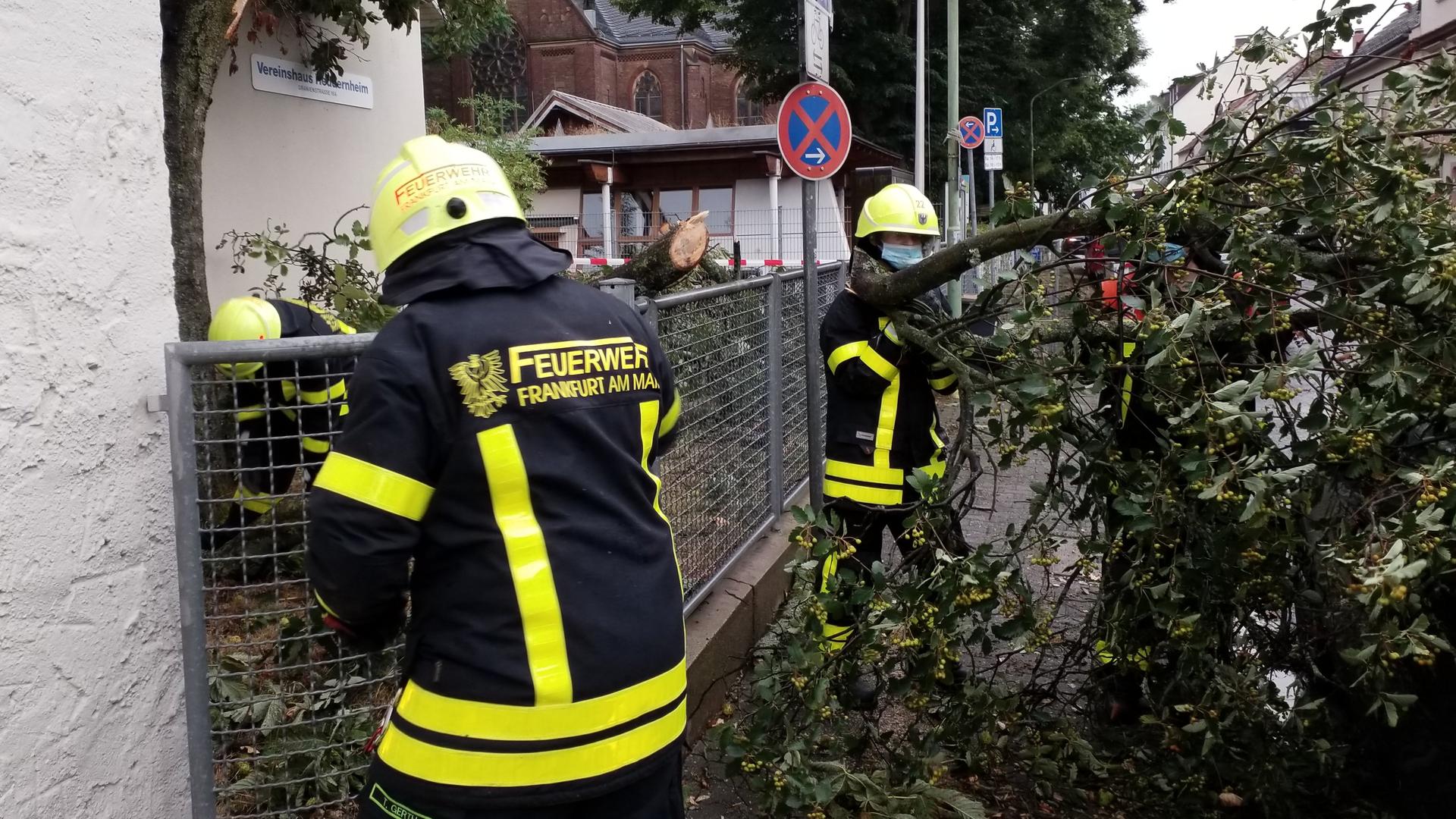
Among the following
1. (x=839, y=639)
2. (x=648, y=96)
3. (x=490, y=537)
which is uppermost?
(x=648, y=96)

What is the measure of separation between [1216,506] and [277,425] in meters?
2.50

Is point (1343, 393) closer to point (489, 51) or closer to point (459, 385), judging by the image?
point (459, 385)

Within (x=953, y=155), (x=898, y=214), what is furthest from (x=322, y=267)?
(x=953, y=155)

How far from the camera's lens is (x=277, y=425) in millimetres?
2945

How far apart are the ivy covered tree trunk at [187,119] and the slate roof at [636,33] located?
4805 centimetres

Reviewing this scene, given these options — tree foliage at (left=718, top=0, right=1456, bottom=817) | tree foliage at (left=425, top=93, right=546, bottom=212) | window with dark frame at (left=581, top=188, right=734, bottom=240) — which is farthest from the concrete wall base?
window with dark frame at (left=581, top=188, right=734, bottom=240)

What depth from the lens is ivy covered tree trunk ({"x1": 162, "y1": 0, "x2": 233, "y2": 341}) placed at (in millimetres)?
4461

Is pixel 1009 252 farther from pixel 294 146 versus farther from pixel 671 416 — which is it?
pixel 294 146

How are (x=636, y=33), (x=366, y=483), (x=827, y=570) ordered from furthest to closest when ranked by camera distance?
(x=636, y=33) < (x=827, y=570) < (x=366, y=483)

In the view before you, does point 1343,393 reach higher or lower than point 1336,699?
higher

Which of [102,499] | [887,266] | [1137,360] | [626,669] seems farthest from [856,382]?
[102,499]

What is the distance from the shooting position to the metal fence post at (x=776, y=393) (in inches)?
227

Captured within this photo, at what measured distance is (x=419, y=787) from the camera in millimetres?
1932

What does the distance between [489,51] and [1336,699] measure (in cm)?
4981
